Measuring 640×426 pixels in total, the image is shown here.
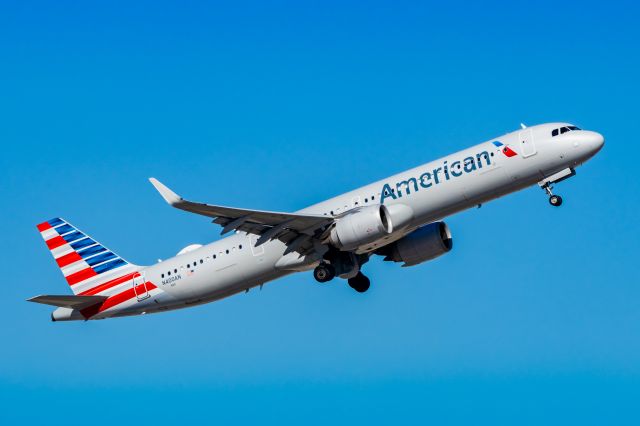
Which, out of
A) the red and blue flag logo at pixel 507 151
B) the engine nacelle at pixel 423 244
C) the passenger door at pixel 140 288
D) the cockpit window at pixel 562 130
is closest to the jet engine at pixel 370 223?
the red and blue flag logo at pixel 507 151

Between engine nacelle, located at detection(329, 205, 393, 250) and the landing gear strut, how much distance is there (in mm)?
6846

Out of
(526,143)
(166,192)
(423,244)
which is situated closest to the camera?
(166,192)

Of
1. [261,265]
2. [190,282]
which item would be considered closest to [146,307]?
[190,282]

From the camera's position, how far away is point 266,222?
4234 centimetres

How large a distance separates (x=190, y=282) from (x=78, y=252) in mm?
7363

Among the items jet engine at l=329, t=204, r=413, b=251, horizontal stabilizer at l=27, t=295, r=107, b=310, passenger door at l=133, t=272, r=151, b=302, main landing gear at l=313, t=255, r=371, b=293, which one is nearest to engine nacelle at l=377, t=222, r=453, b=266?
main landing gear at l=313, t=255, r=371, b=293

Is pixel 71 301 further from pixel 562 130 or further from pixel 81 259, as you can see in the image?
pixel 562 130

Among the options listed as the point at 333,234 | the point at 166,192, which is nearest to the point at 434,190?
the point at 333,234

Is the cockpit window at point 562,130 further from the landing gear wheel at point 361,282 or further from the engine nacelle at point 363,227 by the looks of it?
the landing gear wheel at point 361,282

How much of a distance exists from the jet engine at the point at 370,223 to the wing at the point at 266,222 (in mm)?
1040

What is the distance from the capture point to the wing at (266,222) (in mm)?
38844

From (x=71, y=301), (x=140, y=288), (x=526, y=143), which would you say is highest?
(x=526, y=143)

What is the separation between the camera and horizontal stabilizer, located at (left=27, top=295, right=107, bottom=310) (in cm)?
4469

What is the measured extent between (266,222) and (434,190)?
7.22 metres
